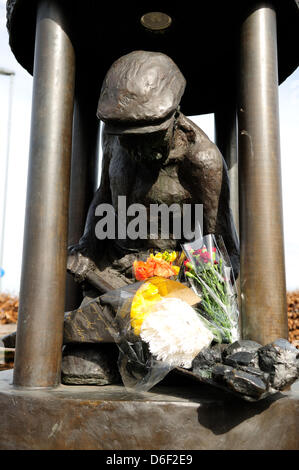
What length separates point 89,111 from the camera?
4.61 metres

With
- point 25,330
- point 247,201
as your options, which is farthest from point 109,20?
point 25,330

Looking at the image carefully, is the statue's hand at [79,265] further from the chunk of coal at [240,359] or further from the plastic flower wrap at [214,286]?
the chunk of coal at [240,359]

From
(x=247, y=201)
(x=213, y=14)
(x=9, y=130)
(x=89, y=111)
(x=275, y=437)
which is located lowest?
(x=275, y=437)

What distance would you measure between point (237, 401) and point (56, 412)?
0.93 m

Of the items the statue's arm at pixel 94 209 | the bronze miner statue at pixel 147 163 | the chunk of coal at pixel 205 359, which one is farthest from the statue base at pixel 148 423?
the statue's arm at pixel 94 209

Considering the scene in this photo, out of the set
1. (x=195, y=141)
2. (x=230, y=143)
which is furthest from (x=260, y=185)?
(x=230, y=143)

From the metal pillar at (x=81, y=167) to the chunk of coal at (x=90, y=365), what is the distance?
1.27 meters

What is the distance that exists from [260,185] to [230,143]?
2.07 meters

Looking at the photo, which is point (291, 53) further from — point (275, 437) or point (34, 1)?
point (275, 437)

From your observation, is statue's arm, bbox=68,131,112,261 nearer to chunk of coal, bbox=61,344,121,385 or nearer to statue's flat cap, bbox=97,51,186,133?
chunk of coal, bbox=61,344,121,385

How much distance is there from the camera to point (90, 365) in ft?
9.91

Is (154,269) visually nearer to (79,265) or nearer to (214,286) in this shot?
(214,286)

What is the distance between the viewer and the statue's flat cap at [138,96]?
2.79m

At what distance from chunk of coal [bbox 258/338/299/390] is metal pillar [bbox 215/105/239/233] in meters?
2.59
